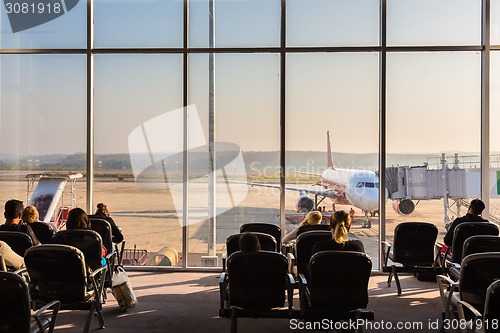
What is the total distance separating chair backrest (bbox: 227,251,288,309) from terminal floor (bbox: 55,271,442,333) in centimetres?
82

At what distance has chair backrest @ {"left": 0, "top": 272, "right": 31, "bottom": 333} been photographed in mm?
2627

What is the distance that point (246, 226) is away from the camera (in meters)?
5.47

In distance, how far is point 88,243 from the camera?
13.7ft

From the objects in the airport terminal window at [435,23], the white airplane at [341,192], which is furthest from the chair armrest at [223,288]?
the airport terminal window at [435,23]

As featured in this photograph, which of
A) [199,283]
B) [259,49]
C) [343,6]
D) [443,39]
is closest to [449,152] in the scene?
[443,39]

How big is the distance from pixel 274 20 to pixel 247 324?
14.6 feet

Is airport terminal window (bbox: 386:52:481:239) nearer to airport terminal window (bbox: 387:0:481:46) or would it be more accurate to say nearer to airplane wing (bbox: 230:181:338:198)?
airport terminal window (bbox: 387:0:481:46)

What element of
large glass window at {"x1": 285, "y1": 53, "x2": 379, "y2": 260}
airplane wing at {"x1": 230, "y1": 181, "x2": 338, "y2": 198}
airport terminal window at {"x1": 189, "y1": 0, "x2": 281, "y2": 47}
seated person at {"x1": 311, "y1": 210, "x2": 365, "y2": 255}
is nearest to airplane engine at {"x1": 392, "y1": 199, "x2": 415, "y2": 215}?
large glass window at {"x1": 285, "y1": 53, "x2": 379, "y2": 260}

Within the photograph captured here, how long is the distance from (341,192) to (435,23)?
3299 millimetres

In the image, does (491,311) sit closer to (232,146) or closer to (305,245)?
(305,245)

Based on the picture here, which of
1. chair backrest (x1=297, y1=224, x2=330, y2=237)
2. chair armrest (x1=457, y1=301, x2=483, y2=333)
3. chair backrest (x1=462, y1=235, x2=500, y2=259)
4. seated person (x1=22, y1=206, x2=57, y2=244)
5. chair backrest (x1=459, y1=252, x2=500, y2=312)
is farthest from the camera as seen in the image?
chair backrest (x1=297, y1=224, x2=330, y2=237)

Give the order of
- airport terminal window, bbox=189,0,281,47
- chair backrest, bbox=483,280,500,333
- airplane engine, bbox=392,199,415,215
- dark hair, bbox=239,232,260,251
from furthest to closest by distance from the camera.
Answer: airplane engine, bbox=392,199,415,215 < airport terminal window, bbox=189,0,281,47 < dark hair, bbox=239,232,260,251 < chair backrest, bbox=483,280,500,333

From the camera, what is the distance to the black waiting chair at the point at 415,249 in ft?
17.2

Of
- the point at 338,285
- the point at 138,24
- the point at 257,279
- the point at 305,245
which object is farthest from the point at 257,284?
the point at 138,24
